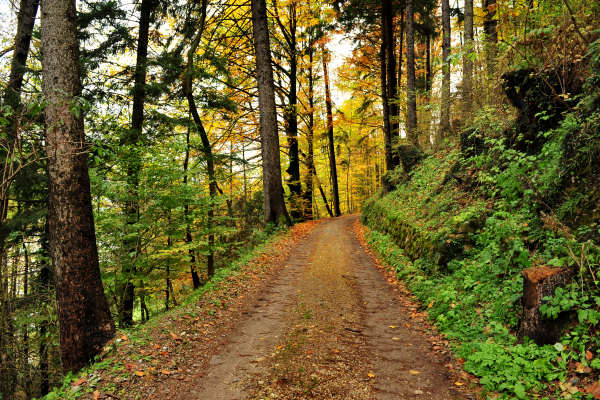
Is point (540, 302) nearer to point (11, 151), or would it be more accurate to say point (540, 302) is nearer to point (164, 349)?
point (164, 349)

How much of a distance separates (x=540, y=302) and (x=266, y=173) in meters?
10.3

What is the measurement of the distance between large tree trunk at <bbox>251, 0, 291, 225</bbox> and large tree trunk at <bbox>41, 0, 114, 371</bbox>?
7.95m

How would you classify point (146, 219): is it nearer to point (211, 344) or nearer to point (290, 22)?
point (211, 344)

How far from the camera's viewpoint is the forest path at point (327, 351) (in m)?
3.40

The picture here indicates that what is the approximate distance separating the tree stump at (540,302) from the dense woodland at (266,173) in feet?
0.06

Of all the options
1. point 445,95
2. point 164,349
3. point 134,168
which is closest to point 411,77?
point 445,95

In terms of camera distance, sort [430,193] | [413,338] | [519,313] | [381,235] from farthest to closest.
A: [381,235] → [430,193] → [413,338] → [519,313]

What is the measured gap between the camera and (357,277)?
24.2ft

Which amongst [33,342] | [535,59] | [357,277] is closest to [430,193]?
[357,277]

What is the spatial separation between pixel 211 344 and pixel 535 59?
7.61 metres

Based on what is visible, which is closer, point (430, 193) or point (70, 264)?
point (70, 264)

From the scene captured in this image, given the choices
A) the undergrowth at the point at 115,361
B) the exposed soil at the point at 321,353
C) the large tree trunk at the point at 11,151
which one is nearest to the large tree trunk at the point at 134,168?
the undergrowth at the point at 115,361

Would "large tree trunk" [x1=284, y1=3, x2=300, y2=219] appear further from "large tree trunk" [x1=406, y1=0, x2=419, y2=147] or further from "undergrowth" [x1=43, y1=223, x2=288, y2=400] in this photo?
"undergrowth" [x1=43, y1=223, x2=288, y2=400]

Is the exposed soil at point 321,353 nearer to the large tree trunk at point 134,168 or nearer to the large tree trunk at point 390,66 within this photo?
the large tree trunk at point 134,168
